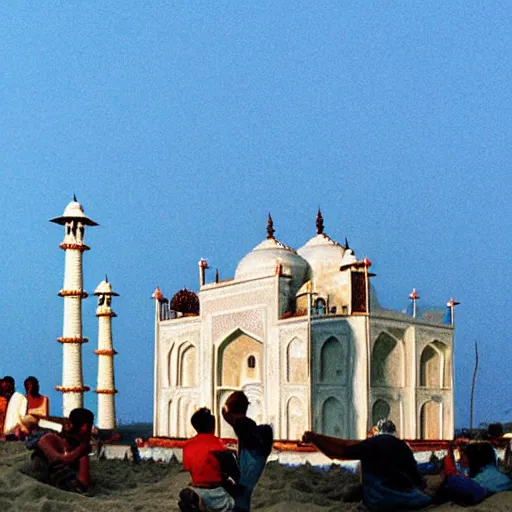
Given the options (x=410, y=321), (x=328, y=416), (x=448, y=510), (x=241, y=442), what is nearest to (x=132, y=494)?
(x=241, y=442)

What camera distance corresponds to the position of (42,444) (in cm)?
615

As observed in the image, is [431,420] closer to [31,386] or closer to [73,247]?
[73,247]

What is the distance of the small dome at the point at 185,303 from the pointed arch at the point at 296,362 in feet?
16.3

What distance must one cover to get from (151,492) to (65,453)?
0.91 metres

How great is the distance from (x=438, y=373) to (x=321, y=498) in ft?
49.4

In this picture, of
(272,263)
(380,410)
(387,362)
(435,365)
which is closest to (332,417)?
(380,410)

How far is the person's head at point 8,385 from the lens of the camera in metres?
8.59

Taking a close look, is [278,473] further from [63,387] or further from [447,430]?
[63,387]

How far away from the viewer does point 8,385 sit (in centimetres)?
864

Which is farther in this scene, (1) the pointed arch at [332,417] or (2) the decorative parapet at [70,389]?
(2) the decorative parapet at [70,389]

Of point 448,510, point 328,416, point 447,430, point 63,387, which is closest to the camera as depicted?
point 448,510

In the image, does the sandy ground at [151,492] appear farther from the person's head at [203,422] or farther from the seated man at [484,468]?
the person's head at [203,422]

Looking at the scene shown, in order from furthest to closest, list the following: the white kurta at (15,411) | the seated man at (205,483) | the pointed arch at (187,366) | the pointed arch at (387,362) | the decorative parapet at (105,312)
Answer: the decorative parapet at (105,312) → the pointed arch at (187,366) → the pointed arch at (387,362) → the white kurta at (15,411) → the seated man at (205,483)

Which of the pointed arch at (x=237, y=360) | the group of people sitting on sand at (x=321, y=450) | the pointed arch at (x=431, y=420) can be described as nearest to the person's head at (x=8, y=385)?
the group of people sitting on sand at (x=321, y=450)
